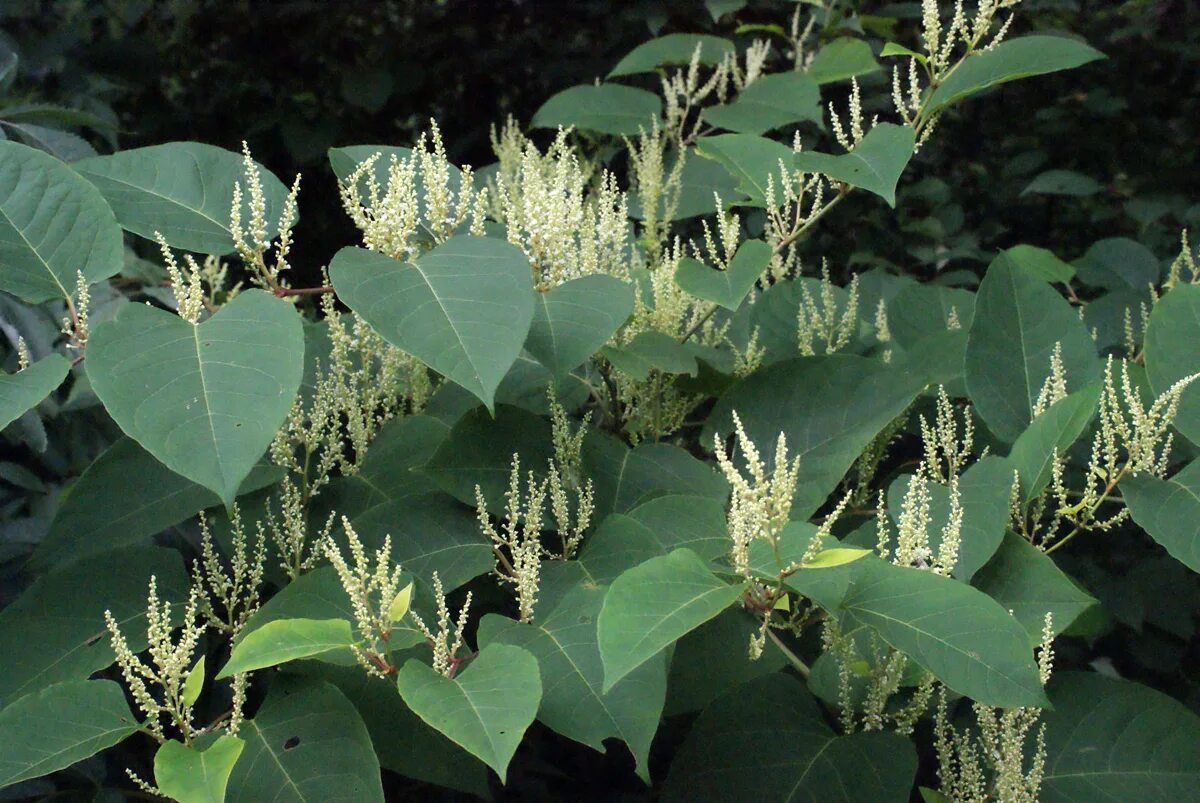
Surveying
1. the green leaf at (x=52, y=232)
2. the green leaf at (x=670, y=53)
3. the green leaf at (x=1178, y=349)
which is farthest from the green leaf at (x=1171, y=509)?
the green leaf at (x=670, y=53)

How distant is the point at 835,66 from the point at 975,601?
5.99 ft

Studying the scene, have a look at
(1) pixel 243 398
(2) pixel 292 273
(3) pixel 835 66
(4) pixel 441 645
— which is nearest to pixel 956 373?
(4) pixel 441 645

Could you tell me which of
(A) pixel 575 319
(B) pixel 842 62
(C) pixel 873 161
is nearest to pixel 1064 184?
(B) pixel 842 62

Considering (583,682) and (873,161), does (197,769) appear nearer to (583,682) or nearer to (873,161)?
(583,682)

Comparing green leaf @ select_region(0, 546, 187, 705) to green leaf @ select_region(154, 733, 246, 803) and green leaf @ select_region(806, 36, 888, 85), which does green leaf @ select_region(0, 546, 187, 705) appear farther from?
green leaf @ select_region(806, 36, 888, 85)

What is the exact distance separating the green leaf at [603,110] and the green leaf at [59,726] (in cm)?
165

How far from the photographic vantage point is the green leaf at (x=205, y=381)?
100cm

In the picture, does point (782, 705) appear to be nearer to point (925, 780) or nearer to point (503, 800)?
point (925, 780)

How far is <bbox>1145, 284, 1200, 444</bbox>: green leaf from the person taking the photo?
1414 mm

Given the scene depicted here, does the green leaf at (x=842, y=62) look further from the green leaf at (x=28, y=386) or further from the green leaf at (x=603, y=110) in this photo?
the green leaf at (x=28, y=386)

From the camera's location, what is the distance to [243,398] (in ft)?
3.47

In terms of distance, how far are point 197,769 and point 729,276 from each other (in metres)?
0.84

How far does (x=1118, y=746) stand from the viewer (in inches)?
51.4

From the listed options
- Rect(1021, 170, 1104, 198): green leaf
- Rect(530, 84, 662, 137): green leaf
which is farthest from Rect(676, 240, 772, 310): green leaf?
Rect(1021, 170, 1104, 198): green leaf
